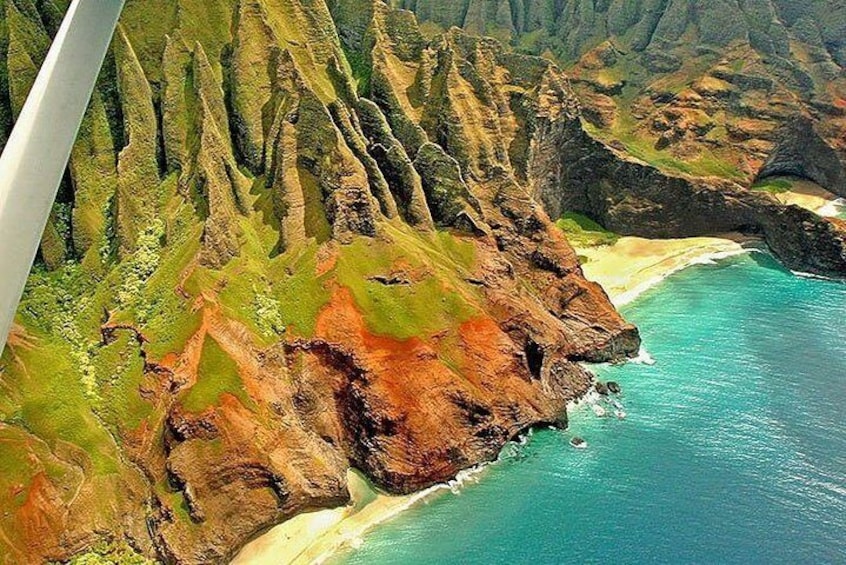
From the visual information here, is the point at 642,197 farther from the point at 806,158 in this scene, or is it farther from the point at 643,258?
the point at 806,158

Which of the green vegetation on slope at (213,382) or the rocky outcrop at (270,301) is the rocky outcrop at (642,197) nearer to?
the rocky outcrop at (270,301)

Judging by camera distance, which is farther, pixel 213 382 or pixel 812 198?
pixel 812 198

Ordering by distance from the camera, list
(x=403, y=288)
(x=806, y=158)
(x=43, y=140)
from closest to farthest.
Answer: (x=43, y=140) < (x=403, y=288) < (x=806, y=158)

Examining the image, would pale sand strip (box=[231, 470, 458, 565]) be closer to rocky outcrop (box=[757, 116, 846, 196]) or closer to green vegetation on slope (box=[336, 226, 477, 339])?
green vegetation on slope (box=[336, 226, 477, 339])

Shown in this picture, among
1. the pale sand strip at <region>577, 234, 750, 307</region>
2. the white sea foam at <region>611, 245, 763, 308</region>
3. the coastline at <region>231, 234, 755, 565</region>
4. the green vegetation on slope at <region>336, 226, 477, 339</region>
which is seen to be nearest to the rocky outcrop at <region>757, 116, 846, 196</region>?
the white sea foam at <region>611, 245, 763, 308</region>

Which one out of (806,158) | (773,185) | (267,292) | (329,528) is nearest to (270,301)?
(267,292)

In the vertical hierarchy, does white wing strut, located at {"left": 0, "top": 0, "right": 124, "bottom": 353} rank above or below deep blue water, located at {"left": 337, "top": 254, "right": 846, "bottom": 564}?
above

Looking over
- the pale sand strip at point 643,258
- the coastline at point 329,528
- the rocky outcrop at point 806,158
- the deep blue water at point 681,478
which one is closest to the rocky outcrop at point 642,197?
the pale sand strip at point 643,258

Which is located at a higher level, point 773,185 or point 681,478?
point 773,185
